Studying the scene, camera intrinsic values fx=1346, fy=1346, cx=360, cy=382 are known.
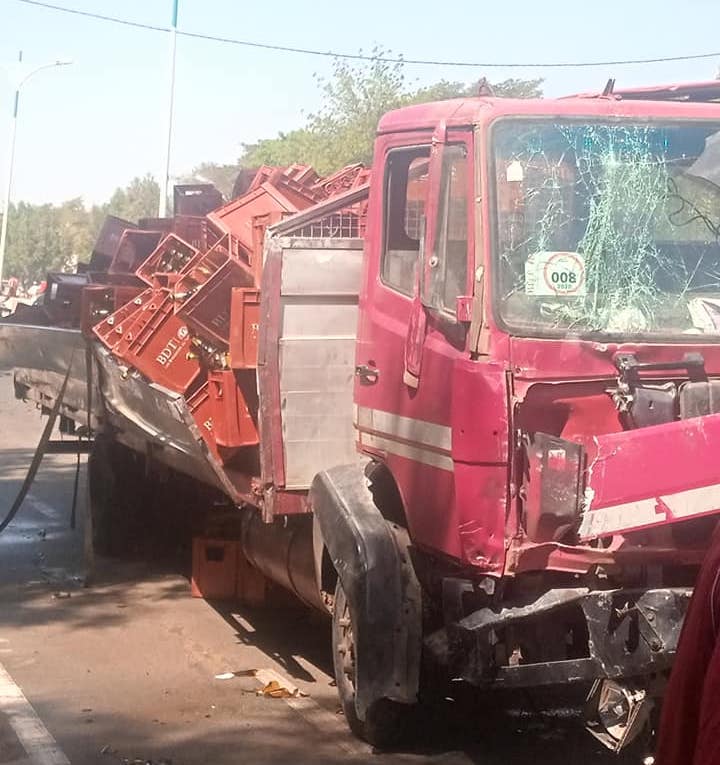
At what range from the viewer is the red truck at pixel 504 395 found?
4.43 metres

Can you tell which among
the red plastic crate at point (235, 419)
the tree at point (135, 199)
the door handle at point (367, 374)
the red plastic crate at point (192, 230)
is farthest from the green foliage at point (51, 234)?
the door handle at point (367, 374)

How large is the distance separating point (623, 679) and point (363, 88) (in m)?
36.1

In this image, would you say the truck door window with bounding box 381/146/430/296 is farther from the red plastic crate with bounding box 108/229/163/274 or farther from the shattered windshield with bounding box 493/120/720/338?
the red plastic crate with bounding box 108/229/163/274

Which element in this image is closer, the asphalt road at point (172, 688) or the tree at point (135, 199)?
the asphalt road at point (172, 688)

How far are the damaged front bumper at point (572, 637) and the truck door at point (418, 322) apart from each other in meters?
0.34

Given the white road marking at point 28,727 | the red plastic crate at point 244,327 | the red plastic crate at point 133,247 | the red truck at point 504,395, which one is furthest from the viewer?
the red plastic crate at point 133,247

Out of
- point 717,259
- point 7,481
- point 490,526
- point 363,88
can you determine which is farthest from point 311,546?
point 363,88

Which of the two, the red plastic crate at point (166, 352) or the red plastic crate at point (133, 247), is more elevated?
the red plastic crate at point (133, 247)

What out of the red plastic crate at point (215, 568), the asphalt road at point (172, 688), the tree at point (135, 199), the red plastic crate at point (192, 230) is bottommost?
the asphalt road at point (172, 688)

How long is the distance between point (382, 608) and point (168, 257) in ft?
11.9

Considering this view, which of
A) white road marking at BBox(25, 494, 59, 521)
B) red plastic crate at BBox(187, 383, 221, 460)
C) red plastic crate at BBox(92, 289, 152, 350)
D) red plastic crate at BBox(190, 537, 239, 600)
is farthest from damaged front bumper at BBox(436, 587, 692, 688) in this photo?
white road marking at BBox(25, 494, 59, 521)

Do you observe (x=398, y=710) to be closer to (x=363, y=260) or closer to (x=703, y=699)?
(x=363, y=260)

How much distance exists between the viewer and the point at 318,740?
5789mm

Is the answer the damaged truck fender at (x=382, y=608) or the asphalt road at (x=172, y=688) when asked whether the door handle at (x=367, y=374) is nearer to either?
the damaged truck fender at (x=382, y=608)
